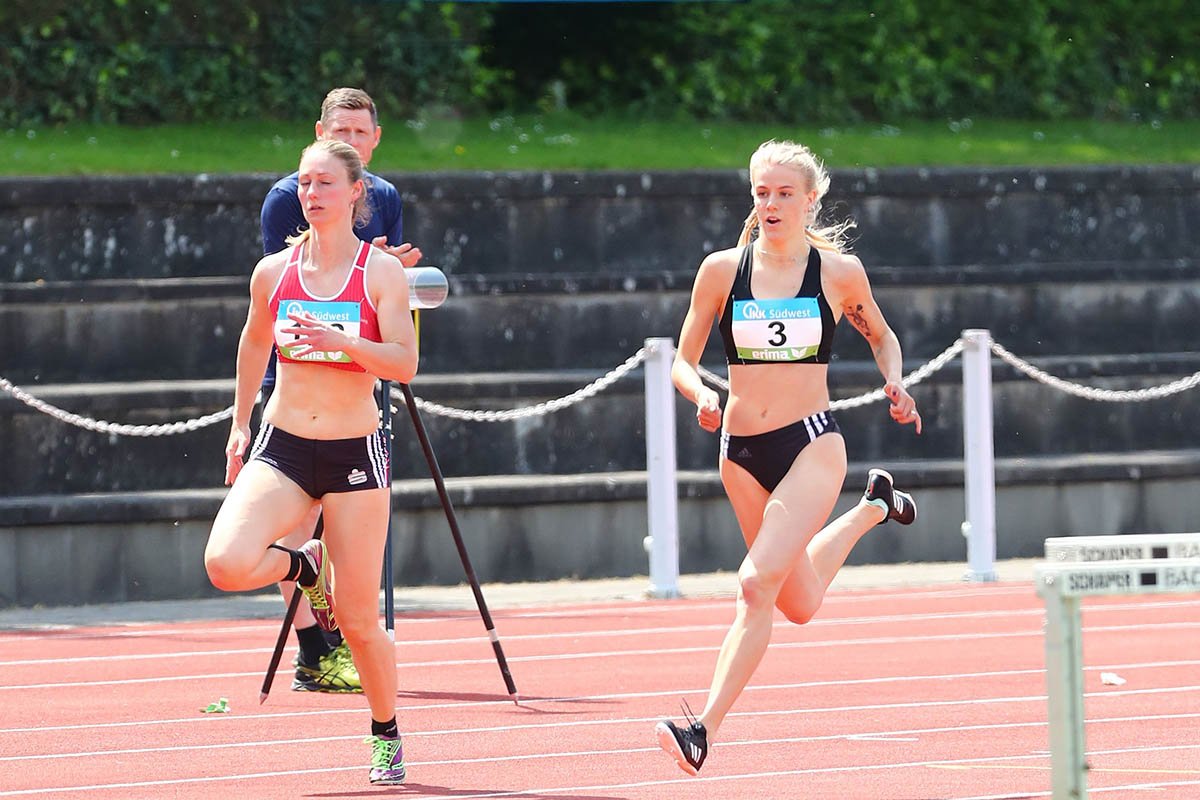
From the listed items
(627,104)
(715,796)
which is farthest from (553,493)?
(627,104)

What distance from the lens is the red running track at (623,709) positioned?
21.2 feet

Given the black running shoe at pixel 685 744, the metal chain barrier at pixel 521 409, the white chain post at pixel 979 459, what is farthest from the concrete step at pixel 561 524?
the black running shoe at pixel 685 744

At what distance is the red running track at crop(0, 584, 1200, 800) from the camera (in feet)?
21.2

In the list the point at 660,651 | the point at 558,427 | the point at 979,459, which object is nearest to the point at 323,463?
the point at 660,651

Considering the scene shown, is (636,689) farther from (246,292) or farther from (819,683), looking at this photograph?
(246,292)

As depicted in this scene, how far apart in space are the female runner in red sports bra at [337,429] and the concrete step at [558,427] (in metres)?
6.40

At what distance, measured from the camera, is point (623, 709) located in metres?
7.95

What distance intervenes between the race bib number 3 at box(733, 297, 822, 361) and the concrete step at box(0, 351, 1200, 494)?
20.9 feet

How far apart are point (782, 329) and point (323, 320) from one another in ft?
5.46

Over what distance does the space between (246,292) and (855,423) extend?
4597 millimetres

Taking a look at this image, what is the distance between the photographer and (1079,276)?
15227mm

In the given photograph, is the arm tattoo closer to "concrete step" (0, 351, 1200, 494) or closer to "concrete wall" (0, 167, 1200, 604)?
"concrete wall" (0, 167, 1200, 604)

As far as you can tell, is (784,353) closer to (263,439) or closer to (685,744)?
(685,744)

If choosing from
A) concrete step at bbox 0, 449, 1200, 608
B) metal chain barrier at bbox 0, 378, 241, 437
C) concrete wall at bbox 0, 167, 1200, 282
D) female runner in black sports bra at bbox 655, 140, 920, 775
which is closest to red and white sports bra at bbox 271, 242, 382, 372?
female runner in black sports bra at bbox 655, 140, 920, 775
